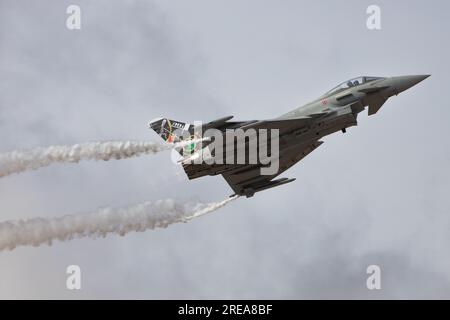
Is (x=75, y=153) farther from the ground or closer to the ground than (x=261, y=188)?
farther from the ground

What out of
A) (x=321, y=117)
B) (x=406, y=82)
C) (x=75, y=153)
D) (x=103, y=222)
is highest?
(x=406, y=82)

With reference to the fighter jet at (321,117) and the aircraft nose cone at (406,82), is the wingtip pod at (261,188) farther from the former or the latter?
the aircraft nose cone at (406,82)

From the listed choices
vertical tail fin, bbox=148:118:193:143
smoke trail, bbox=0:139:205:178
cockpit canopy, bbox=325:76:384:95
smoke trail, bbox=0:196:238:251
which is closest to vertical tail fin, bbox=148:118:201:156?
vertical tail fin, bbox=148:118:193:143

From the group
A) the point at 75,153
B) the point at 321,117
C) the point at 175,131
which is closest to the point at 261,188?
the point at 175,131

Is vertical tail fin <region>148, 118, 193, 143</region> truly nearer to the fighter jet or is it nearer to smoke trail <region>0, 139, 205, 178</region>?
the fighter jet

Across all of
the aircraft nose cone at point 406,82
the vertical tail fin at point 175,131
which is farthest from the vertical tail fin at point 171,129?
the aircraft nose cone at point 406,82

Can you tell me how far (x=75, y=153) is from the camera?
159ft

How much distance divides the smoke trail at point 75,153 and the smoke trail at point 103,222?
95.4 inches

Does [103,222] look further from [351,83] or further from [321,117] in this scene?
[351,83]

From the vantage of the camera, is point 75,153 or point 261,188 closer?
point 75,153

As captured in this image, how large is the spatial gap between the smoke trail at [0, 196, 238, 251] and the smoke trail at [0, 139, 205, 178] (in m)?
2.42

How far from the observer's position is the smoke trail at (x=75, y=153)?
4809 cm

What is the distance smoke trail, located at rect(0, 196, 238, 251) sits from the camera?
46844 mm

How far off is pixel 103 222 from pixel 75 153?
10.7 feet
